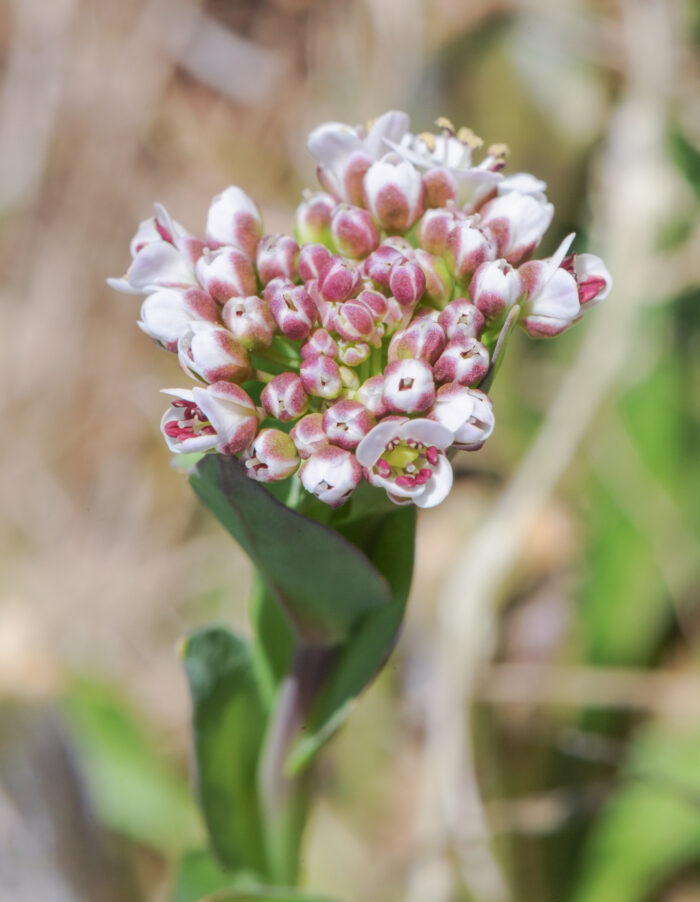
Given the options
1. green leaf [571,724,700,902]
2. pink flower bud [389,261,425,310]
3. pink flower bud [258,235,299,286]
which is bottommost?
green leaf [571,724,700,902]

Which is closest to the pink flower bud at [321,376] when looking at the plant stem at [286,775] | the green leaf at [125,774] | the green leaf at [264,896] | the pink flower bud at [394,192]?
the pink flower bud at [394,192]

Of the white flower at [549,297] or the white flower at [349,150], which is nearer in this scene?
the white flower at [549,297]

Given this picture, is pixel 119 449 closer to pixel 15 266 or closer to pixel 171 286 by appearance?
pixel 15 266

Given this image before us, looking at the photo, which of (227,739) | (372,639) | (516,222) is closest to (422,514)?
(227,739)

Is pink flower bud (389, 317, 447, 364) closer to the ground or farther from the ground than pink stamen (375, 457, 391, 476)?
farther from the ground

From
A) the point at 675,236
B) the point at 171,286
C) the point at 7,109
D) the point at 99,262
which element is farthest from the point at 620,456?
the point at 7,109

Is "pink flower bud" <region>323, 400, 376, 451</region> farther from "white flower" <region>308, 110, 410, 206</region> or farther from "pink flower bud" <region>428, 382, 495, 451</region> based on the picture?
"white flower" <region>308, 110, 410, 206</region>

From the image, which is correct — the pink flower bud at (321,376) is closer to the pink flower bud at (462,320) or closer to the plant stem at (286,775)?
the pink flower bud at (462,320)

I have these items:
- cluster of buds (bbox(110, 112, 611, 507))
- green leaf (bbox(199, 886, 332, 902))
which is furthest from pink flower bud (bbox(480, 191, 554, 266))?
green leaf (bbox(199, 886, 332, 902))
